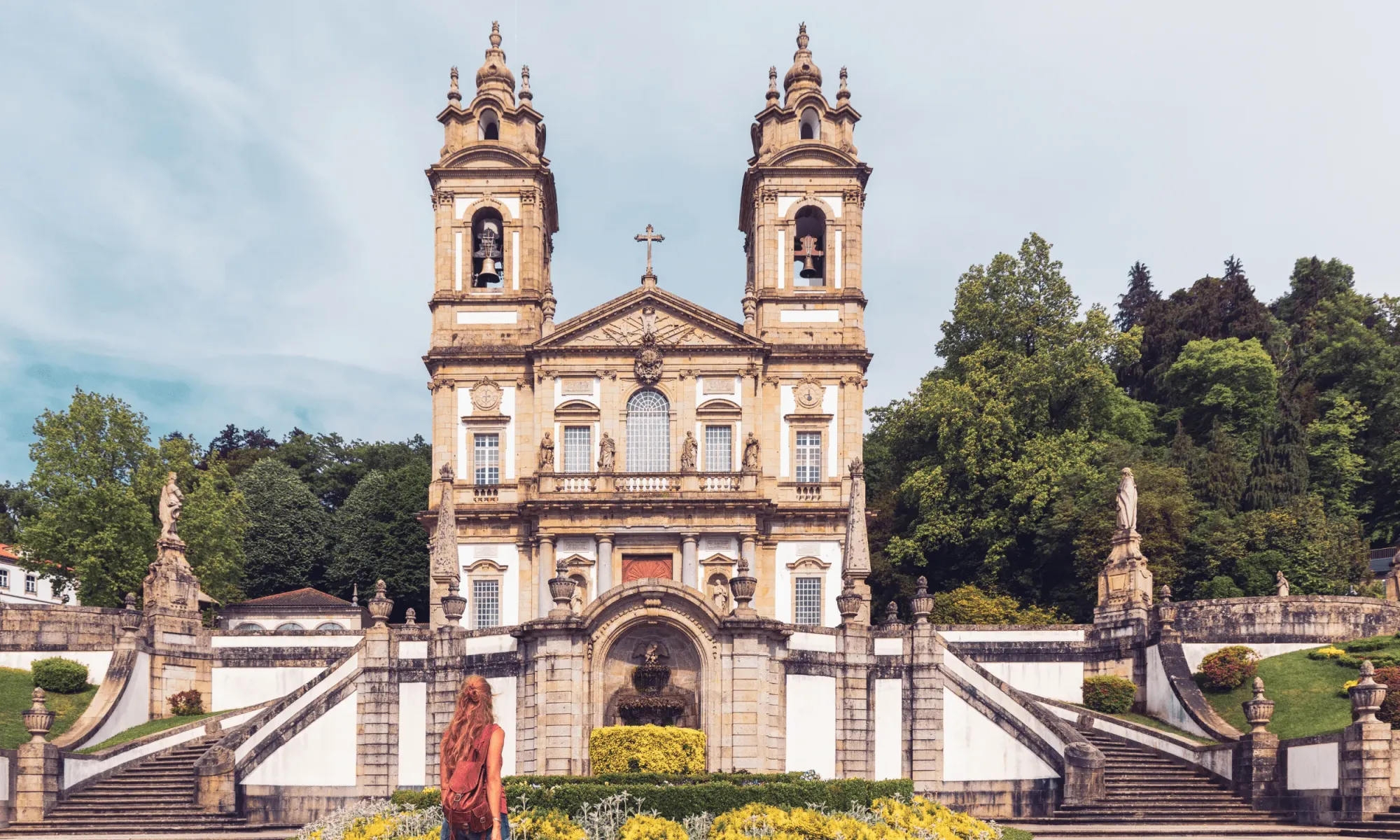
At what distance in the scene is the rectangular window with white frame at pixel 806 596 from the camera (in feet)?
149

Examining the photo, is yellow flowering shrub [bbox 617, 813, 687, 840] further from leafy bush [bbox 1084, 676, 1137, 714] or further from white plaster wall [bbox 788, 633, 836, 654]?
leafy bush [bbox 1084, 676, 1137, 714]

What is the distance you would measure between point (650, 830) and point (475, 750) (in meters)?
8.69

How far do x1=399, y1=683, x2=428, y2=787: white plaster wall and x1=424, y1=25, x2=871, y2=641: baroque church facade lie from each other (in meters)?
12.3

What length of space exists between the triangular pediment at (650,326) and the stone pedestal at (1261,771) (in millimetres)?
22160

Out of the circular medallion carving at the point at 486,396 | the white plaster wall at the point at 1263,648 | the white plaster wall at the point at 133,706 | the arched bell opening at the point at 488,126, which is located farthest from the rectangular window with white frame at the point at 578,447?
the white plaster wall at the point at 1263,648

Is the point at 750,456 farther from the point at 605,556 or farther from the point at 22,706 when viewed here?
the point at 22,706

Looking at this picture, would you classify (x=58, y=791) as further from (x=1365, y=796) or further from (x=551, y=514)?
(x=1365, y=796)

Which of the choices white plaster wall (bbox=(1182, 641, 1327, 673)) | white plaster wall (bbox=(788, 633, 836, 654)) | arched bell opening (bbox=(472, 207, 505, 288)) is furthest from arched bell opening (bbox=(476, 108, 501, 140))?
white plaster wall (bbox=(1182, 641, 1327, 673))

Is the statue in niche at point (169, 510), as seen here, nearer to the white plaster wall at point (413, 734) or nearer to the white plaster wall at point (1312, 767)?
the white plaster wall at point (413, 734)

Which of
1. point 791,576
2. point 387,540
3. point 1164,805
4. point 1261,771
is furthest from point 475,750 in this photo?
point 387,540

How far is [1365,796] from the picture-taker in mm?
25828

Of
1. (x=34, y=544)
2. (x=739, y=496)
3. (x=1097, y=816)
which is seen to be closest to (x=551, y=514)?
(x=739, y=496)

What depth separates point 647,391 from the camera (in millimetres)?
46969

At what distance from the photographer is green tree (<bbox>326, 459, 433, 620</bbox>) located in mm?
59031
